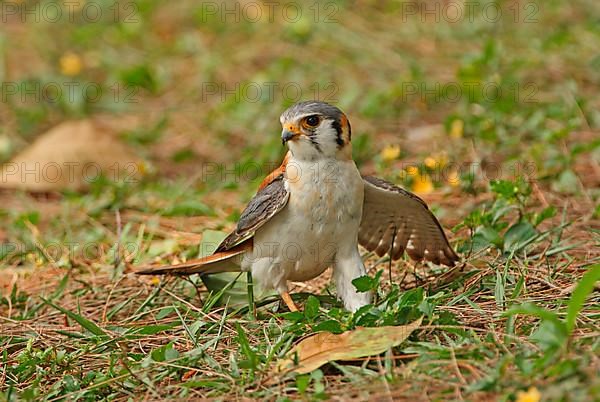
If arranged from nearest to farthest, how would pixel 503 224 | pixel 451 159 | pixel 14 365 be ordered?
pixel 14 365, pixel 503 224, pixel 451 159

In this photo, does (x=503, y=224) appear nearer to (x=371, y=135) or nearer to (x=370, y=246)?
(x=370, y=246)

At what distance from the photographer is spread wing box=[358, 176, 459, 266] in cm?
450

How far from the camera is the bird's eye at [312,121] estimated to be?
423 centimetres

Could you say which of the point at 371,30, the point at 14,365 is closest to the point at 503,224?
the point at 14,365

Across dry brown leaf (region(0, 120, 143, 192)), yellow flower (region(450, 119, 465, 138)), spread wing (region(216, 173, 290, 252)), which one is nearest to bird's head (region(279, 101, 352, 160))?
spread wing (region(216, 173, 290, 252))

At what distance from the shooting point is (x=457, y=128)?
6.61m

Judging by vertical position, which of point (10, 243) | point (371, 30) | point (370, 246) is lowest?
point (10, 243)

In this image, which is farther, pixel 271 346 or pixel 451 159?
pixel 451 159

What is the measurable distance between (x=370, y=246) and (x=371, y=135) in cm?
265

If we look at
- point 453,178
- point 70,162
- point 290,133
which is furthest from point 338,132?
point 70,162

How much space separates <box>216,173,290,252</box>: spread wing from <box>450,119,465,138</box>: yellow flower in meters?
2.54

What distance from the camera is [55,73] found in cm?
934

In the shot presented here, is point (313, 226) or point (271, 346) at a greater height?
point (313, 226)

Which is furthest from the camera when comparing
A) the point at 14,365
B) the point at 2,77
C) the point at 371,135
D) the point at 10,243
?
the point at 2,77
